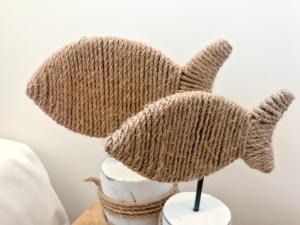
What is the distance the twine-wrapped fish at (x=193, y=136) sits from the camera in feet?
1.31

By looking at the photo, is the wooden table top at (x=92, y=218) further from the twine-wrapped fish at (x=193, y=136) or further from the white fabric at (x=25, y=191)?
the twine-wrapped fish at (x=193, y=136)

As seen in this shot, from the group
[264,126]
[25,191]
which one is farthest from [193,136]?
[25,191]

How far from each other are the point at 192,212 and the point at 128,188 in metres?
0.10

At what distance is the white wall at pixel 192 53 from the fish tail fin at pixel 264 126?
284 millimetres

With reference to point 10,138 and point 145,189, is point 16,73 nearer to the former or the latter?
point 10,138

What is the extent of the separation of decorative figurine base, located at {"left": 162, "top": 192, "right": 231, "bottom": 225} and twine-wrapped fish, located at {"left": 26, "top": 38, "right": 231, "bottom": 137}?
15 centimetres

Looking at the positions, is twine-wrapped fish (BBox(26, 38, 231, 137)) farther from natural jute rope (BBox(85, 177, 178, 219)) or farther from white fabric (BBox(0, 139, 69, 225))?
white fabric (BBox(0, 139, 69, 225))

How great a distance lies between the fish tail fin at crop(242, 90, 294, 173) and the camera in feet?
1.42

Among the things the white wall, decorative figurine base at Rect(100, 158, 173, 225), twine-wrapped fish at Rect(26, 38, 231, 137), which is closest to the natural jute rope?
decorative figurine base at Rect(100, 158, 173, 225)

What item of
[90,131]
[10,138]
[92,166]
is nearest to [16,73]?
[10,138]

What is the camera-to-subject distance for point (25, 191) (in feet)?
2.63

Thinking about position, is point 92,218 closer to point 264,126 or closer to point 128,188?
point 128,188

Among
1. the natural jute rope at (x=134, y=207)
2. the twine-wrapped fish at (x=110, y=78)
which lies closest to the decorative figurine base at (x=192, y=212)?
the natural jute rope at (x=134, y=207)

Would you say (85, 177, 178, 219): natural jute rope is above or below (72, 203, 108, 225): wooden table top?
above
